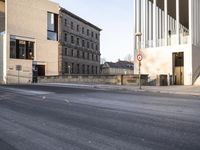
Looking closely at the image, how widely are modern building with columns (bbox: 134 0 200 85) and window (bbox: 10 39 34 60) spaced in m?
22.4

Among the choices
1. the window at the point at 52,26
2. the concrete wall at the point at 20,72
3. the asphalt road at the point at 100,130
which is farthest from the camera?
the window at the point at 52,26

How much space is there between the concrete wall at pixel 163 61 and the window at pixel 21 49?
2336cm

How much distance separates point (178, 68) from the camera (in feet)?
108

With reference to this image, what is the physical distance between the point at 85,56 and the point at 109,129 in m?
68.8

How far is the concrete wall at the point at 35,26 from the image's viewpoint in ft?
166

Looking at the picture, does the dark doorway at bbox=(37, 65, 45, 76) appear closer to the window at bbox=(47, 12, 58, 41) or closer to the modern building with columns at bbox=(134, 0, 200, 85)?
the window at bbox=(47, 12, 58, 41)

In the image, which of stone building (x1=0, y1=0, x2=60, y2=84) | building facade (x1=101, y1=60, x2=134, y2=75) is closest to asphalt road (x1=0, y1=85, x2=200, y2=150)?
stone building (x1=0, y1=0, x2=60, y2=84)

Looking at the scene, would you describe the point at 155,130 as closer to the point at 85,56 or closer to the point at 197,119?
the point at 197,119

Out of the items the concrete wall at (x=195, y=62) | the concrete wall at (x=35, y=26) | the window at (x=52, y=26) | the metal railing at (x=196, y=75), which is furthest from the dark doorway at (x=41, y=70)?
the metal railing at (x=196, y=75)

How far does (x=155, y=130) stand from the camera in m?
7.41

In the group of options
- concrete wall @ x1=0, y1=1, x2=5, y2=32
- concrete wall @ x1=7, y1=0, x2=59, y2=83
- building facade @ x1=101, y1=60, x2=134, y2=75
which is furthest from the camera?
building facade @ x1=101, y1=60, x2=134, y2=75

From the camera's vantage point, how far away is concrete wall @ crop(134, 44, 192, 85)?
31562 mm

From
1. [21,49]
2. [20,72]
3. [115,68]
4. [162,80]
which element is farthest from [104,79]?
[115,68]

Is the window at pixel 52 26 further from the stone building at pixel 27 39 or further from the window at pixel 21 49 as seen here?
the window at pixel 21 49
